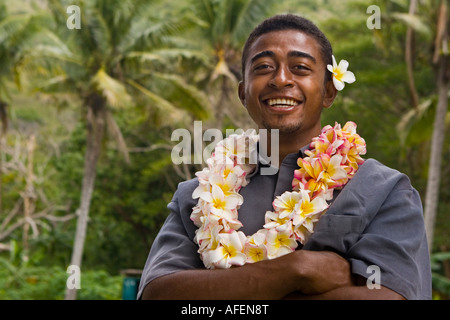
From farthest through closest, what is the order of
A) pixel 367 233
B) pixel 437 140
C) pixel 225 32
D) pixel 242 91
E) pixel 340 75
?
pixel 225 32 < pixel 437 140 < pixel 242 91 < pixel 340 75 < pixel 367 233

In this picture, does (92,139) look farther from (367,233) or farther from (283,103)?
(367,233)

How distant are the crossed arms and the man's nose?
2.04ft

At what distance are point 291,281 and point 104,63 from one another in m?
16.7

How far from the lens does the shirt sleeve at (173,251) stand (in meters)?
2.12

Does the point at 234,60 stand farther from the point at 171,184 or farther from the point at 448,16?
the point at 448,16

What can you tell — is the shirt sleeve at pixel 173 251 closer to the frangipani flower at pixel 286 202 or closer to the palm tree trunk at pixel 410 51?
the frangipani flower at pixel 286 202

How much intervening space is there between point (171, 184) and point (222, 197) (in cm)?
2040

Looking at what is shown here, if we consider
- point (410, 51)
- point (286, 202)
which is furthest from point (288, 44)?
point (410, 51)

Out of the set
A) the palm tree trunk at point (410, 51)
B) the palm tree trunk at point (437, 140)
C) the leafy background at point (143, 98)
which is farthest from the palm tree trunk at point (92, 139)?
the palm tree trunk at point (437, 140)

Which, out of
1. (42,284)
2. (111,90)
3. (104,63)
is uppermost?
(104,63)

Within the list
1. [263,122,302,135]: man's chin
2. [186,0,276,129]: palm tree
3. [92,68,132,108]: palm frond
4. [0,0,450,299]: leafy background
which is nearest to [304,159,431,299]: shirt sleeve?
[263,122,302,135]: man's chin

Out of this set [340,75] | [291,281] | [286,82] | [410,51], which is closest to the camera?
[291,281]

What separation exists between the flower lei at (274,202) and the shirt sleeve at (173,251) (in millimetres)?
48

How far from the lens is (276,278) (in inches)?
74.0
